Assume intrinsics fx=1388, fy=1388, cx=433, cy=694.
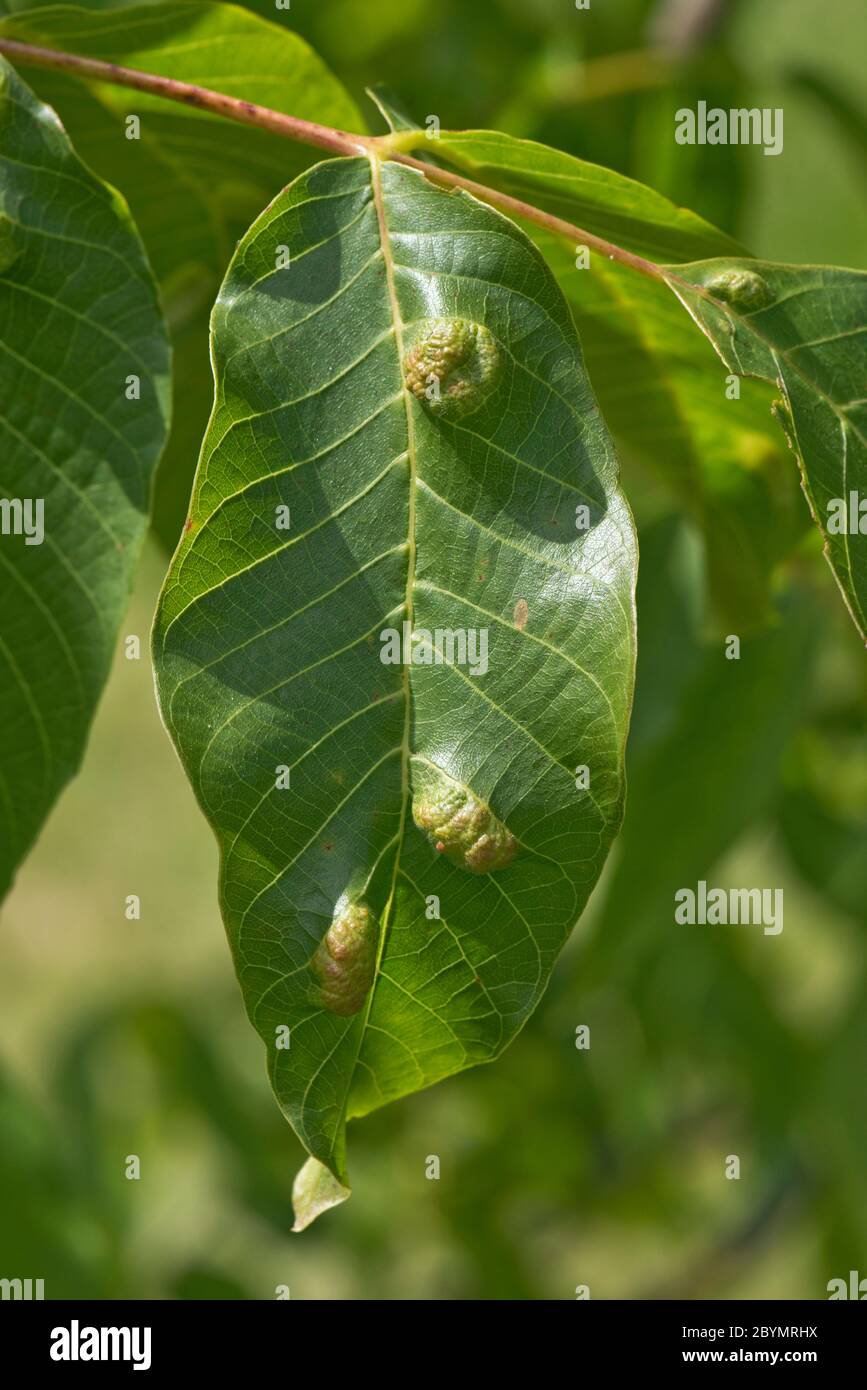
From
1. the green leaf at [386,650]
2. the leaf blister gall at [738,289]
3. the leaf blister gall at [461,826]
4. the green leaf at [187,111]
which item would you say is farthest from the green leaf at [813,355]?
the green leaf at [187,111]

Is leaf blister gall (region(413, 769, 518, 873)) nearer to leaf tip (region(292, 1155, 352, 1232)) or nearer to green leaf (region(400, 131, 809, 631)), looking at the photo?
leaf tip (region(292, 1155, 352, 1232))

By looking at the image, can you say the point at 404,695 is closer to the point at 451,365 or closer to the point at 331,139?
the point at 451,365

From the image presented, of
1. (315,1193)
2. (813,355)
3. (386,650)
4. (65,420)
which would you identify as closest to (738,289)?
(813,355)

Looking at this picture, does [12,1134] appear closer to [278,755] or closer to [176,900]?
[278,755]

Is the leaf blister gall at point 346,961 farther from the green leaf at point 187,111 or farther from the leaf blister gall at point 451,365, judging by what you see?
the green leaf at point 187,111

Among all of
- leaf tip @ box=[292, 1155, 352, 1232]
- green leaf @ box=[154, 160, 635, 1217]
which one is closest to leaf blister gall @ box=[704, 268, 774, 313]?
green leaf @ box=[154, 160, 635, 1217]

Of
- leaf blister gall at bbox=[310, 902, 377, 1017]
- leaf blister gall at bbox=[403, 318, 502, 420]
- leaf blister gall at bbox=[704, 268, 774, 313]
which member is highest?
leaf blister gall at bbox=[704, 268, 774, 313]

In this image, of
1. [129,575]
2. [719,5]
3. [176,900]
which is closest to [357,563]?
[129,575]
